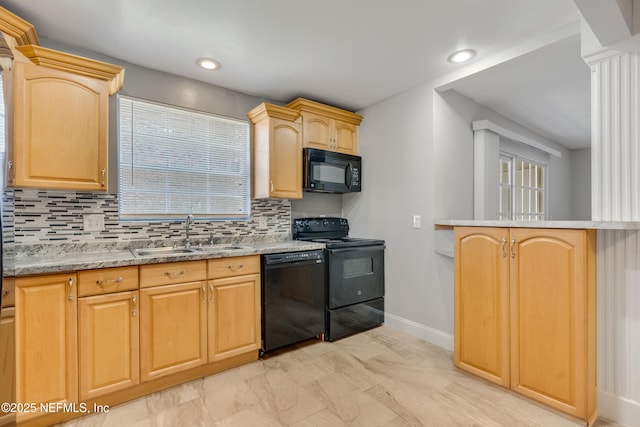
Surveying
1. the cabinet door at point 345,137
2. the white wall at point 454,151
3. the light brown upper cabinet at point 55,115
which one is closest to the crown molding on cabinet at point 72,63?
the light brown upper cabinet at point 55,115

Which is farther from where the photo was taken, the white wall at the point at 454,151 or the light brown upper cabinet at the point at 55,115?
the white wall at the point at 454,151

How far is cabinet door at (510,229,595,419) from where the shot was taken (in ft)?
5.51

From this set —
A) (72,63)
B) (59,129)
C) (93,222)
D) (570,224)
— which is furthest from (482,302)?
(72,63)

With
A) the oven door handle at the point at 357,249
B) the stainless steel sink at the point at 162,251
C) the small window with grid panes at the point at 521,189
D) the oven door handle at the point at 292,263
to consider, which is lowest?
the oven door handle at the point at 292,263

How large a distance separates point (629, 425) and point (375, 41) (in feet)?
9.00

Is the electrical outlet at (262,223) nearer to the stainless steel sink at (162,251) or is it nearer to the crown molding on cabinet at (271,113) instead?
the stainless steel sink at (162,251)

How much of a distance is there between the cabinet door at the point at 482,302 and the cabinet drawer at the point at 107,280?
224 centimetres

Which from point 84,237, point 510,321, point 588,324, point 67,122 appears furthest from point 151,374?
point 588,324

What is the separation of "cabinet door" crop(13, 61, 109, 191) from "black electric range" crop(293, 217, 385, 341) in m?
1.88

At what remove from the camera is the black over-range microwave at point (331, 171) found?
10.1ft

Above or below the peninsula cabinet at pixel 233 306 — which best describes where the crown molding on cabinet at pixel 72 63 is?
above

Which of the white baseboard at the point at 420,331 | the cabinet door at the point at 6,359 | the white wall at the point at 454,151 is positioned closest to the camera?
the cabinet door at the point at 6,359

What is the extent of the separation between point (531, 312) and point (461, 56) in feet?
6.22

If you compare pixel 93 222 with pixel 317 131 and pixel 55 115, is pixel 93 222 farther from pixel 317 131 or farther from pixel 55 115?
pixel 317 131
